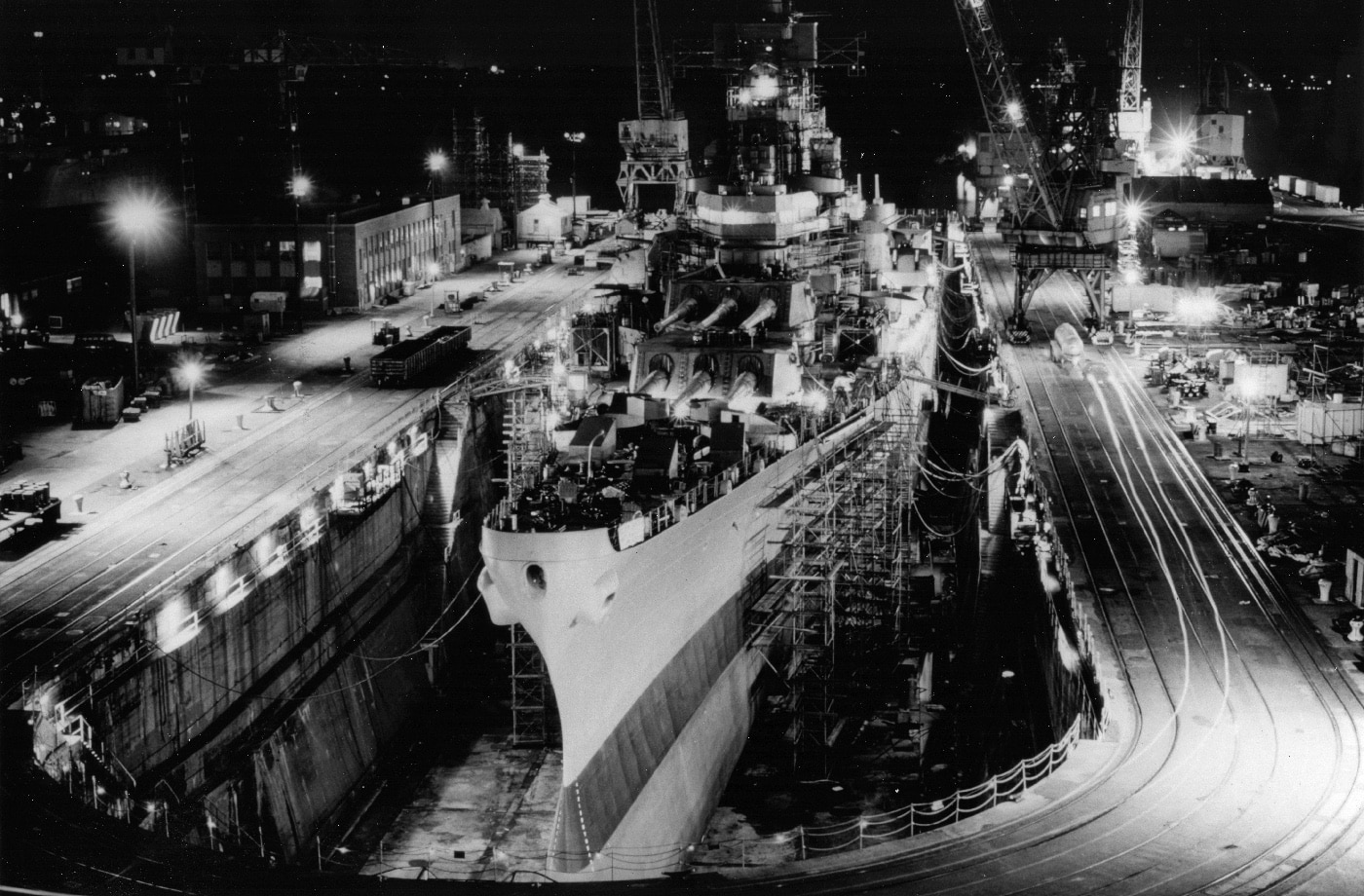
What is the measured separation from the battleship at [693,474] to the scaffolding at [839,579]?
25.4 inches

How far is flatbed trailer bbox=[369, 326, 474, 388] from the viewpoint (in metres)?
55.2

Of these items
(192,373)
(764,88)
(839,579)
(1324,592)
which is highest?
(764,88)

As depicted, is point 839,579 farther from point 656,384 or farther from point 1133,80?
point 1133,80

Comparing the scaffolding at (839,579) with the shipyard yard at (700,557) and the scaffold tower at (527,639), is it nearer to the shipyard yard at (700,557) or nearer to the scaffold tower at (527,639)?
the shipyard yard at (700,557)

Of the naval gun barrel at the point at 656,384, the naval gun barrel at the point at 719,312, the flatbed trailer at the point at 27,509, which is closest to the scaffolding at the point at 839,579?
the naval gun barrel at the point at 656,384

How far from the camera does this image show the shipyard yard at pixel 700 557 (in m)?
26.7

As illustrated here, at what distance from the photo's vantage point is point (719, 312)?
4197cm

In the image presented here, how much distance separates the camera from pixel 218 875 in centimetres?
2158

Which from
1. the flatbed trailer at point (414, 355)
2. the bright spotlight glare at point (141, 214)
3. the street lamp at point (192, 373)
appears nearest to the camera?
the street lamp at point (192, 373)

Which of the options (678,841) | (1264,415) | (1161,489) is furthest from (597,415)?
(1264,415)

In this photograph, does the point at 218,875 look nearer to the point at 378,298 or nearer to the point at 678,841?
the point at 678,841

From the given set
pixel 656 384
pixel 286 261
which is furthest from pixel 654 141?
pixel 656 384

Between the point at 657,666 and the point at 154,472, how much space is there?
18.4 metres

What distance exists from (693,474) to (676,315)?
9348 millimetres
